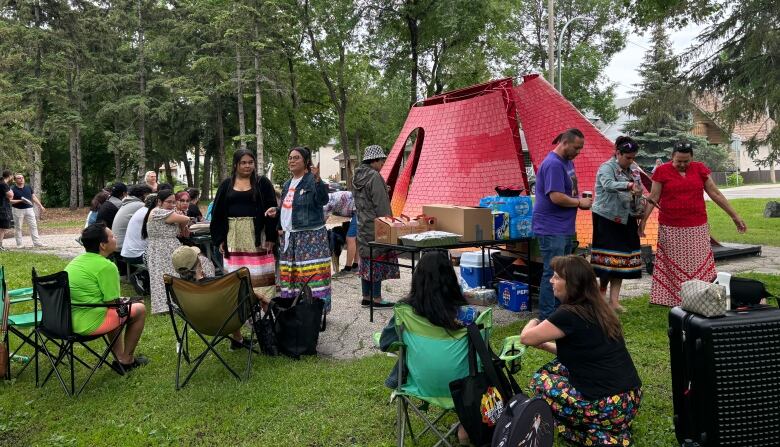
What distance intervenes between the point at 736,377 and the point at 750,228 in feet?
41.7

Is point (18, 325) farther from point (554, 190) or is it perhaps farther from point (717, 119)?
point (717, 119)

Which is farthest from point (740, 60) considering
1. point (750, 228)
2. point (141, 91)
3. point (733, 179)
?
point (733, 179)

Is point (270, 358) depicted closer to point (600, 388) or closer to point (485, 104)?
point (600, 388)

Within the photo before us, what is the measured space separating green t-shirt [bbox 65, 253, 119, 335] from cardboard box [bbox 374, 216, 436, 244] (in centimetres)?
262

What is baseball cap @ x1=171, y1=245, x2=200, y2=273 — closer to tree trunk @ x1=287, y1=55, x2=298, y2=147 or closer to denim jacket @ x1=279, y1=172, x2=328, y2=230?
denim jacket @ x1=279, y1=172, x2=328, y2=230

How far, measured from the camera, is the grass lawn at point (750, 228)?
37.9 feet

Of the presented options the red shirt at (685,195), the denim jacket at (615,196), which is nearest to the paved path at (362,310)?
the denim jacket at (615,196)

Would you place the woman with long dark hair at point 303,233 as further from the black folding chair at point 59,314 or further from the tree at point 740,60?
the tree at point 740,60

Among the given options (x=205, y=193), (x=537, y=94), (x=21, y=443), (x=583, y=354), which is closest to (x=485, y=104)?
(x=537, y=94)

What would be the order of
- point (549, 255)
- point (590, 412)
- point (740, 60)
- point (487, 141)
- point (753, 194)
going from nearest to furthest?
point (590, 412), point (549, 255), point (487, 141), point (740, 60), point (753, 194)

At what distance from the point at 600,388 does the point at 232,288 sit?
2.63m

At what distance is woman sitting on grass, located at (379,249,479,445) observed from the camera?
10.3 feet

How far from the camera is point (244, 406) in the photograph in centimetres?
405

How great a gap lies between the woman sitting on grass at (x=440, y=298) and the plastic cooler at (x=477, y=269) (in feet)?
13.0
